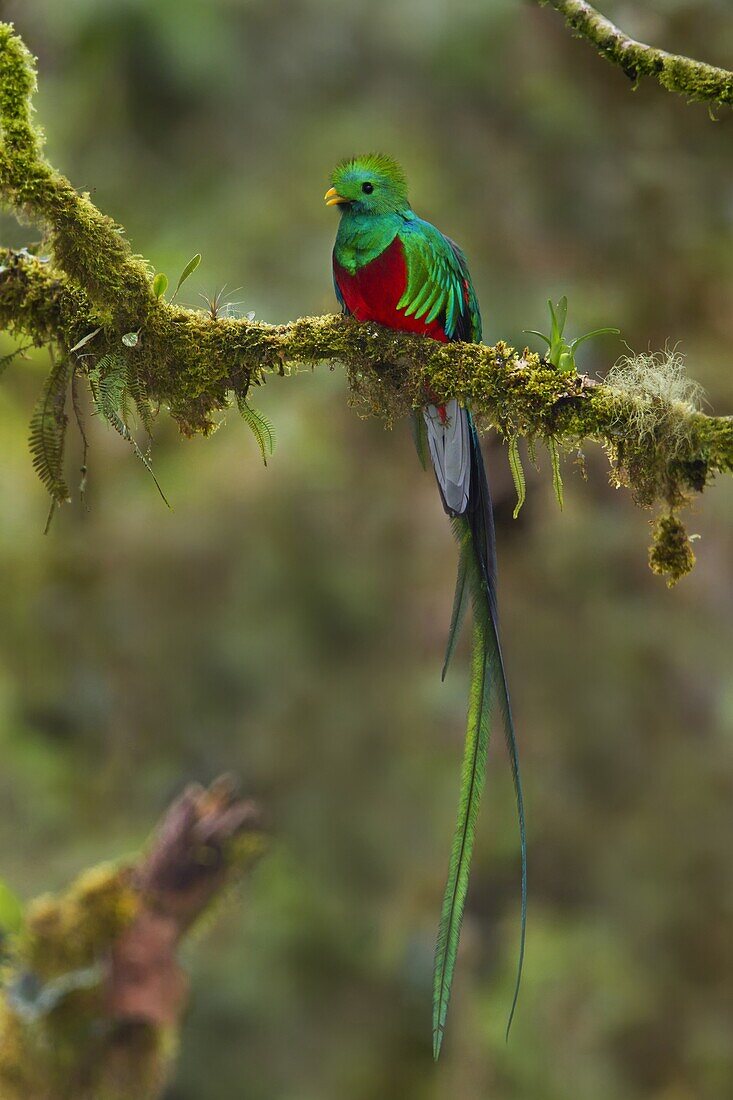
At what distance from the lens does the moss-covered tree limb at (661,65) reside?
1663 millimetres

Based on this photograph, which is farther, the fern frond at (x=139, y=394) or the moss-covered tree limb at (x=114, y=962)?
the moss-covered tree limb at (x=114, y=962)

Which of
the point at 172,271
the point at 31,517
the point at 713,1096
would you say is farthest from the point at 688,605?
the point at 31,517

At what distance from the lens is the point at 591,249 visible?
3990 mm

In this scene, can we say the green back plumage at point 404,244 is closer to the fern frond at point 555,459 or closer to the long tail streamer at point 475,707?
the long tail streamer at point 475,707

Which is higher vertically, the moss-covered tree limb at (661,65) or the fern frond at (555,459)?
the moss-covered tree limb at (661,65)

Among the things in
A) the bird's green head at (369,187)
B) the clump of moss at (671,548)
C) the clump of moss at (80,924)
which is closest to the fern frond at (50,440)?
the bird's green head at (369,187)

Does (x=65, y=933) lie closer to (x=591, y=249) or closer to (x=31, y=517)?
(x=31, y=517)

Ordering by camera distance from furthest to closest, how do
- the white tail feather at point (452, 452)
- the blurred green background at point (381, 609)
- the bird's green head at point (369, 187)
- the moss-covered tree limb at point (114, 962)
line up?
the blurred green background at point (381, 609)
the moss-covered tree limb at point (114, 962)
the bird's green head at point (369, 187)
the white tail feather at point (452, 452)

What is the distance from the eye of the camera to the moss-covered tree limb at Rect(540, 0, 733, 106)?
166 cm

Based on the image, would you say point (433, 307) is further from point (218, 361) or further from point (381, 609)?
point (381, 609)

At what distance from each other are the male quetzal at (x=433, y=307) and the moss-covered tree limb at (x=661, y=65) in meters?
0.46

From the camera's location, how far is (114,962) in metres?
2.82

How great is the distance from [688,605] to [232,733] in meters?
1.95

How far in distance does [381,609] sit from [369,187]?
261 cm
